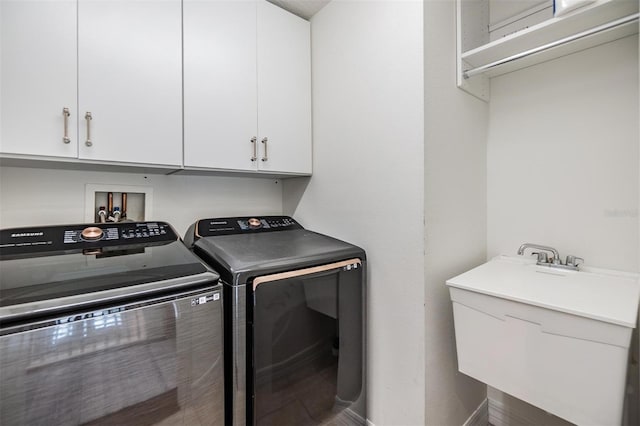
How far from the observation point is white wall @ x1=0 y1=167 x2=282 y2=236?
128cm

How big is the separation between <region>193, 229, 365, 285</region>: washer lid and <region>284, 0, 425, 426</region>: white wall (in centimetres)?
18

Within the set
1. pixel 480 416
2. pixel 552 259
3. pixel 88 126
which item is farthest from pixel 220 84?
pixel 480 416

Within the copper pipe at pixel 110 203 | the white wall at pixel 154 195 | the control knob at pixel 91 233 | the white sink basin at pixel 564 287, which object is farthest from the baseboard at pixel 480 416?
the copper pipe at pixel 110 203

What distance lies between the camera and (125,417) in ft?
2.87

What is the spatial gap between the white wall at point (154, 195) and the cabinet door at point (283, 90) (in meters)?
0.37

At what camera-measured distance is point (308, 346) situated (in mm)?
1302

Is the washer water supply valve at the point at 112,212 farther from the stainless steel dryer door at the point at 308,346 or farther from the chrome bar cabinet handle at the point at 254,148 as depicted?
the stainless steel dryer door at the point at 308,346

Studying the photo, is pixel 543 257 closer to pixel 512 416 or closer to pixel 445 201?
pixel 445 201

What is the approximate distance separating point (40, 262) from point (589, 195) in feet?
7.77

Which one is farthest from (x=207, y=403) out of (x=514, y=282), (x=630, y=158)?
(x=630, y=158)

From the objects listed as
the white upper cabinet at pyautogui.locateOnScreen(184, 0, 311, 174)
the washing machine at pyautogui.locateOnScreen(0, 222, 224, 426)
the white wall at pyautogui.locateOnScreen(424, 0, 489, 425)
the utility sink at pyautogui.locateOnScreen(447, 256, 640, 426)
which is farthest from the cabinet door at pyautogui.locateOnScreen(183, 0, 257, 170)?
the utility sink at pyautogui.locateOnScreen(447, 256, 640, 426)

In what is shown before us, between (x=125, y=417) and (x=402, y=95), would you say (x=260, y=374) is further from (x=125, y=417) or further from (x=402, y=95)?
(x=402, y=95)

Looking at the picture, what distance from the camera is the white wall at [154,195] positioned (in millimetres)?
1278

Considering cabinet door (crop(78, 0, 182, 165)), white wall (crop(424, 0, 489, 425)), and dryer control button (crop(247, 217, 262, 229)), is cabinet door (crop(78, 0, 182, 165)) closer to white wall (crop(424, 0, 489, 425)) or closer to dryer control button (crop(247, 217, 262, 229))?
dryer control button (crop(247, 217, 262, 229))
